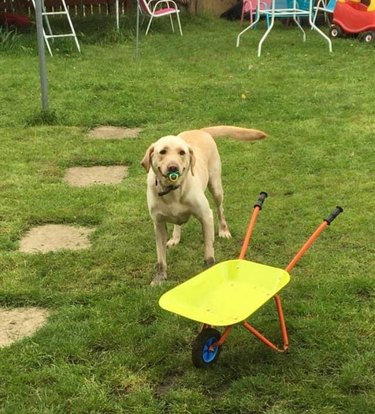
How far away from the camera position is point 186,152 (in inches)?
147

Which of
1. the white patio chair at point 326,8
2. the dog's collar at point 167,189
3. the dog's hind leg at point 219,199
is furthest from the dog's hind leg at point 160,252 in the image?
the white patio chair at point 326,8

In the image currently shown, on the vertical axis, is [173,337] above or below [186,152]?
below

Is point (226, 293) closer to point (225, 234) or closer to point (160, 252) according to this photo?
point (160, 252)

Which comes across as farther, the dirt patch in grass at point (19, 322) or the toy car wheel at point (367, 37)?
the toy car wheel at point (367, 37)

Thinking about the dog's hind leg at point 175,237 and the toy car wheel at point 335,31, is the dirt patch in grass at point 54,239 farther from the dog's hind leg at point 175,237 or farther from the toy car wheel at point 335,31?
the toy car wheel at point 335,31

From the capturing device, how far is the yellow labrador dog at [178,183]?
3.68 m

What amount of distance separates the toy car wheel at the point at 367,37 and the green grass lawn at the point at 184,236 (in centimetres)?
179

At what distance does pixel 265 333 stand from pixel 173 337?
46 cm

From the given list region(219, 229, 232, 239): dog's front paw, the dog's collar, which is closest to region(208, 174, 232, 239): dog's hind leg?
region(219, 229, 232, 239): dog's front paw

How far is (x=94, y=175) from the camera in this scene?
19.5 ft

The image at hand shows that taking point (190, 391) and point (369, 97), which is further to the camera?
point (369, 97)

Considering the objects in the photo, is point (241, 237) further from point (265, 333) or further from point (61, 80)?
point (61, 80)

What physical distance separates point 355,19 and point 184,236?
28.0ft

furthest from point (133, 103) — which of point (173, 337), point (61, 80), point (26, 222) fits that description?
point (173, 337)
